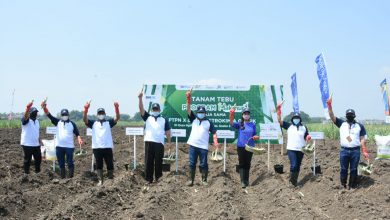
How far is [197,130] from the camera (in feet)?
37.9

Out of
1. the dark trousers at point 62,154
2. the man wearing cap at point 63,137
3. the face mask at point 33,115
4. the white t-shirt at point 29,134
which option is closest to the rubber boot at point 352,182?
the man wearing cap at point 63,137

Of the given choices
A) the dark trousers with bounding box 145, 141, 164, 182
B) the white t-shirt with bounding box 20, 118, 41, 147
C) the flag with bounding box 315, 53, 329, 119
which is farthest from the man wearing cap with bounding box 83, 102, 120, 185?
the flag with bounding box 315, 53, 329, 119

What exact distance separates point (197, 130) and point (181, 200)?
6.73 ft

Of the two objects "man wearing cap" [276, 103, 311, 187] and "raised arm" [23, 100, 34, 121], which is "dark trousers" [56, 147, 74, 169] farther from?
"man wearing cap" [276, 103, 311, 187]

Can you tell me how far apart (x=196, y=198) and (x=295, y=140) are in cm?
249

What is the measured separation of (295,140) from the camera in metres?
11.1

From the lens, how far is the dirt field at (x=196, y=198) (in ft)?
27.6

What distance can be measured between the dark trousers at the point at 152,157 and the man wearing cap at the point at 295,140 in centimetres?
270

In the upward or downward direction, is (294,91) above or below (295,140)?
above

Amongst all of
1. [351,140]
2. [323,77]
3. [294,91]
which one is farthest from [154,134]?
[294,91]

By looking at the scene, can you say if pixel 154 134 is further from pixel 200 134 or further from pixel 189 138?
pixel 200 134

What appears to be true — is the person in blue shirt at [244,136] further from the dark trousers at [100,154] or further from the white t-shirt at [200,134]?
the dark trousers at [100,154]

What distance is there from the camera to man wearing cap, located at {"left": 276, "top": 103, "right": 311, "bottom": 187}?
36.4ft

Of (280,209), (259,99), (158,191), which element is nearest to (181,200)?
(158,191)
